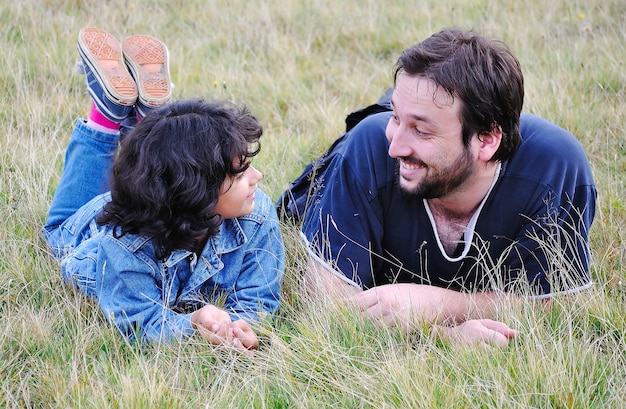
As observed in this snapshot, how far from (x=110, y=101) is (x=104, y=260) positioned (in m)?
1.10

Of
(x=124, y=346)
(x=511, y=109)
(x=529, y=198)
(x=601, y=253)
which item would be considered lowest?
(x=124, y=346)

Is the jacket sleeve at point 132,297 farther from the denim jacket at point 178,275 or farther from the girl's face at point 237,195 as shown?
the girl's face at point 237,195

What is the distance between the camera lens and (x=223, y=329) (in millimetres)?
3057

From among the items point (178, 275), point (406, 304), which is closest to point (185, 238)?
point (178, 275)

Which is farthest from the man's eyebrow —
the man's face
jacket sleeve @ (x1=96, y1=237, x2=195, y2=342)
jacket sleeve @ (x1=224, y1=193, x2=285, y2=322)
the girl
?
jacket sleeve @ (x1=96, y1=237, x2=195, y2=342)

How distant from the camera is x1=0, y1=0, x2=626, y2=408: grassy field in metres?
2.70

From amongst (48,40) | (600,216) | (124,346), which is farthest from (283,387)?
(48,40)

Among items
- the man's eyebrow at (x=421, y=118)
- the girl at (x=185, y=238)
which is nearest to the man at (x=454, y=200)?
the man's eyebrow at (x=421, y=118)

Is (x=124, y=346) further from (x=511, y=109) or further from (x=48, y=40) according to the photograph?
(x=48, y=40)

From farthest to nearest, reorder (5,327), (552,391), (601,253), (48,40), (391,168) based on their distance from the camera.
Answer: (48,40)
(601,253)
(391,168)
(5,327)
(552,391)

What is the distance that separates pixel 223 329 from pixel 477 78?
1494 millimetres

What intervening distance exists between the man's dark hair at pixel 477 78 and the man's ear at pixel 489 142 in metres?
0.02

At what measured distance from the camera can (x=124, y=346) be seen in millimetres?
3170

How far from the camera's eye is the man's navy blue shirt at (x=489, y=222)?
327 centimetres
